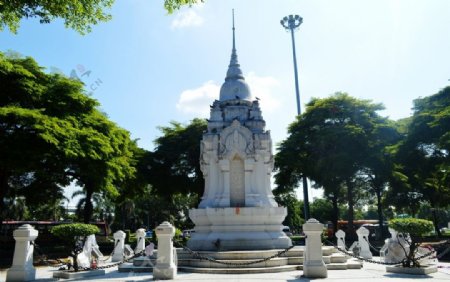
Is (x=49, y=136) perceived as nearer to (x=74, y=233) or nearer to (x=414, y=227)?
(x=74, y=233)

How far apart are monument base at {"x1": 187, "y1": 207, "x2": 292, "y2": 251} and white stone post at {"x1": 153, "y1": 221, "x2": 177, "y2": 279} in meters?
4.04

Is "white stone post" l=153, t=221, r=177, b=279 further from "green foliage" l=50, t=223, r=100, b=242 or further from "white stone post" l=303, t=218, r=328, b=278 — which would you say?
"white stone post" l=303, t=218, r=328, b=278

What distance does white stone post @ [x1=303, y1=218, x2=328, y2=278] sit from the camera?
36.2ft

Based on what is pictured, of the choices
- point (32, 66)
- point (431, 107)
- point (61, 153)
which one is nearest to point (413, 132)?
point (431, 107)

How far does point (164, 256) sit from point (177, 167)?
80.1 feet

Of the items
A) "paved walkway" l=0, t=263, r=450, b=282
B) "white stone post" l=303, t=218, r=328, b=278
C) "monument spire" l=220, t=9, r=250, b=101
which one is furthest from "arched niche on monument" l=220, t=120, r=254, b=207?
"white stone post" l=303, t=218, r=328, b=278

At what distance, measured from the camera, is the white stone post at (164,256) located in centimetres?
1095

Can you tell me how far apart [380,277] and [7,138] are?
57.6ft

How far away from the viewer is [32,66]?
22.3 metres

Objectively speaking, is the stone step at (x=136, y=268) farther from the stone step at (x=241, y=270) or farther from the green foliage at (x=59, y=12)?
the green foliage at (x=59, y=12)

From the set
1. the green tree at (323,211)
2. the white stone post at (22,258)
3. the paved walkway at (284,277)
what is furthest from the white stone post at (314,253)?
the green tree at (323,211)

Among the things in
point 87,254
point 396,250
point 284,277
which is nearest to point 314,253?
point 284,277

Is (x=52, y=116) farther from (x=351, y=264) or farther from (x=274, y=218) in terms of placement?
(x=351, y=264)

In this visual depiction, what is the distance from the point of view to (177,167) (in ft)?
116
